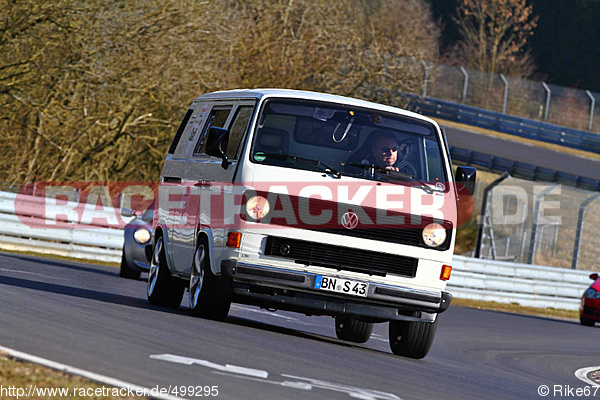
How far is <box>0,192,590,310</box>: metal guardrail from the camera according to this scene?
73.4 ft

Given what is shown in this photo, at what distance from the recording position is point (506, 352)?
13.7m

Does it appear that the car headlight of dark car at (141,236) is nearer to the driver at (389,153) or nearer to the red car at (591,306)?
the driver at (389,153)

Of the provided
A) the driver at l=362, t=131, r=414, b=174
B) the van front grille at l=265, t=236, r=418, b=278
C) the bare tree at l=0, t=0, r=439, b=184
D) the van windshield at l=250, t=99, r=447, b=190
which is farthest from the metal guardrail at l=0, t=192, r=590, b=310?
the van front grille at l=265, t=236, r=418, b=278

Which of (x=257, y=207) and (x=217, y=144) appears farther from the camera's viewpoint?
(x=217, y=144)

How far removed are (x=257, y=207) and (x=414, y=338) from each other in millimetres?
2094

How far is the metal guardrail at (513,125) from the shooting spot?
166ft

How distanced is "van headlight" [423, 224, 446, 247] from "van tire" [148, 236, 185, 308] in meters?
3.25

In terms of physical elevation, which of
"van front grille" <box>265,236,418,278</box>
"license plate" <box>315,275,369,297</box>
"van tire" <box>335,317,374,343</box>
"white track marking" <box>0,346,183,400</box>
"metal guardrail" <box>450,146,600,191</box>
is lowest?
"van tire" <box>335,317,374,343</box>

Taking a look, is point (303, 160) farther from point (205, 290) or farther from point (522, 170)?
point (522, 170)

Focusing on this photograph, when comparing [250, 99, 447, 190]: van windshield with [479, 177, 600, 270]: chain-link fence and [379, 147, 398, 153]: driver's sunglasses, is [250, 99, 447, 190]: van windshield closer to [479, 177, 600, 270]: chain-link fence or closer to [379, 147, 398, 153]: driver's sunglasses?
[379, 147, 398, 153]: driver's sunglasses

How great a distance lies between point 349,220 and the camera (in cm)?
963

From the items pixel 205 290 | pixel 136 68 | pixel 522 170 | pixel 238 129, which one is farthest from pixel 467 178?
pixel 522 170
